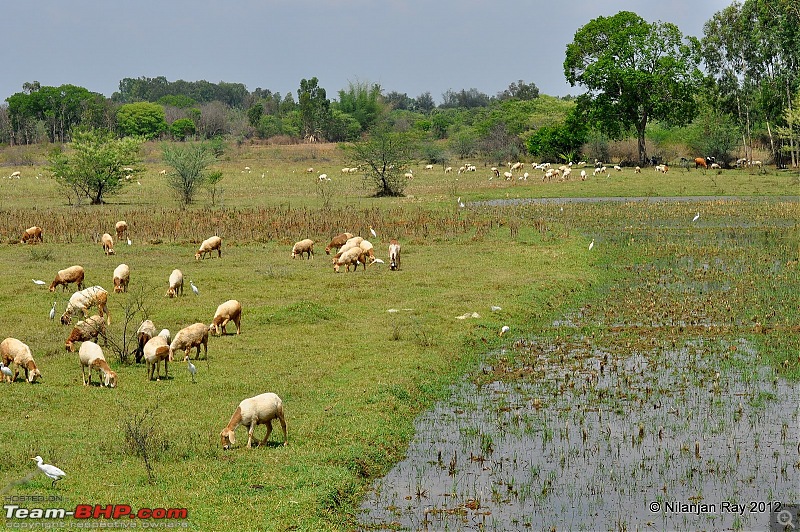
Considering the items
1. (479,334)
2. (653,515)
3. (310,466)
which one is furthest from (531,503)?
(479,334)

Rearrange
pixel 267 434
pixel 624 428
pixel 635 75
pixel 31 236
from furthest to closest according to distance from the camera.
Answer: pixel 635 75 < pixel 31 236 < pixel 624 428 < pixel 267 434

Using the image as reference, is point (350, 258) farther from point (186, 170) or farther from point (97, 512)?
point (186, 170)

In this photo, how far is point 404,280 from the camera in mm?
22031

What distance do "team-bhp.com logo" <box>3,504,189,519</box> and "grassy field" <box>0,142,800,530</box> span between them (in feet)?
0.39

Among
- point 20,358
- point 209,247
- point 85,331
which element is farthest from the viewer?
point 209,247

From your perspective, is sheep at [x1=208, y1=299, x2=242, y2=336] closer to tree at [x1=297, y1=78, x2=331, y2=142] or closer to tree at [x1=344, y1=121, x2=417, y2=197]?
tree at [x1=344, y1=121, x2=417, y2=197]

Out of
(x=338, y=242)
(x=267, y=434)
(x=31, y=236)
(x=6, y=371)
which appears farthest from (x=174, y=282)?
→ (x=31, y=236)

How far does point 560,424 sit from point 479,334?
5.08 metres

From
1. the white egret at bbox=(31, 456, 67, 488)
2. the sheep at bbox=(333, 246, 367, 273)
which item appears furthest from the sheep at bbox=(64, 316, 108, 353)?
the sheep at bbox=(333, 246, 367, 273)

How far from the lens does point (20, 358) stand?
1335 cm

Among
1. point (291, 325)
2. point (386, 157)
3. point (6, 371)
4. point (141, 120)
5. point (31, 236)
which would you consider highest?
point (141, 120)

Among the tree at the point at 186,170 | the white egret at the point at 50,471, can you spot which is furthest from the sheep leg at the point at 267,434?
the tree at the point at 186,170

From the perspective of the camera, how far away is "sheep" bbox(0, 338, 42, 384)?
523 inches

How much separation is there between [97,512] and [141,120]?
102 meters
